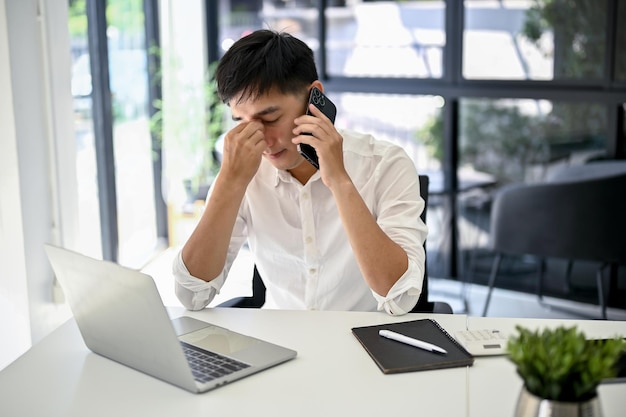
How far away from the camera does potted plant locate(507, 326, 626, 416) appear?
1.09 m

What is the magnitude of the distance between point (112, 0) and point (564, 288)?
278cm

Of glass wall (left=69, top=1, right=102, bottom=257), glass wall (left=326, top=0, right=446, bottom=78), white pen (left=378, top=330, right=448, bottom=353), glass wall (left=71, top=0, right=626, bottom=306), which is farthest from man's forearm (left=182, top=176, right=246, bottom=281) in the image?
glass wall (left=326, top=0, right=446, bottom=78)

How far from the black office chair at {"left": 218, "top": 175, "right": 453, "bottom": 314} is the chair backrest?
5.35 feet

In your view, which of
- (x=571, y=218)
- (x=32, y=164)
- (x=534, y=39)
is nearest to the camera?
(x=32, y=164)

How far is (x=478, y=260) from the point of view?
471 centimetres

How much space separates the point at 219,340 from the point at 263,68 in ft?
2.36

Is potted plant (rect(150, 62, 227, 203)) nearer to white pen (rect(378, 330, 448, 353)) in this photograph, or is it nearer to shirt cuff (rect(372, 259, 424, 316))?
shirt cuff (rect(372, 259, 424, 316))

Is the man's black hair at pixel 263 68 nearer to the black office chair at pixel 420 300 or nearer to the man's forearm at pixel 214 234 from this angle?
the man's forearm at pixel 214 234

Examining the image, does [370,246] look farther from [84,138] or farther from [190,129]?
[190,129]

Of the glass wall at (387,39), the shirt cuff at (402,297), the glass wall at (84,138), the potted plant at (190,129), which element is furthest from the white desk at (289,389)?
the glass wall at (387,39)

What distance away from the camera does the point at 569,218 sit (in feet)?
12.1

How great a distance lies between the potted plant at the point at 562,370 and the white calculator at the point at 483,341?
0.49 m

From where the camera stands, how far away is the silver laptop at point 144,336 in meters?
1.47

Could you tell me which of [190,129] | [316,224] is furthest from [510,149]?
[316,224]
